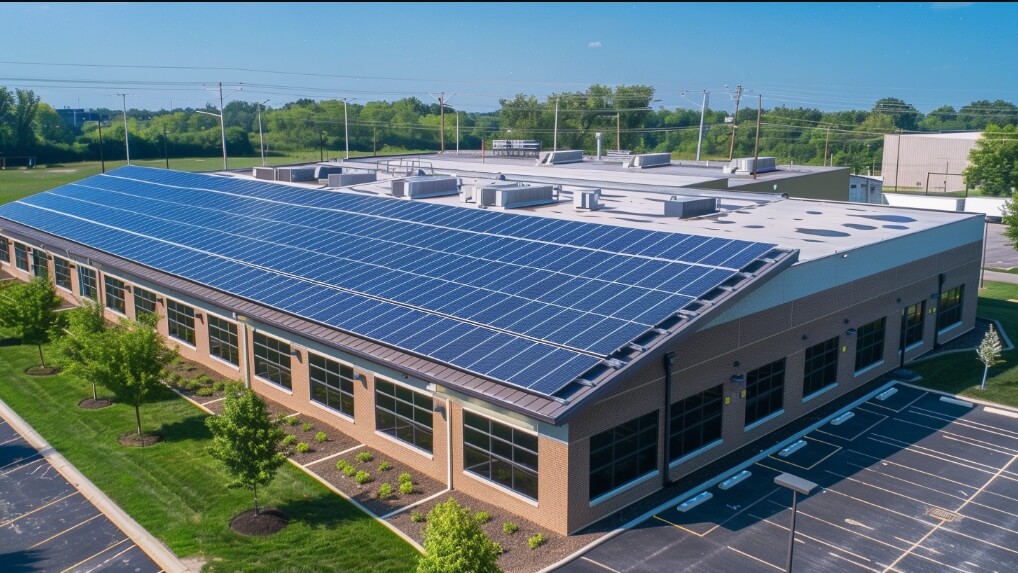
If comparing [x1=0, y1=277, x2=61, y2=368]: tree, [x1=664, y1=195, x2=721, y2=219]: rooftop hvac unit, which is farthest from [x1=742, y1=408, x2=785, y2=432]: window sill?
[x1=0, y1=277, x2=61, y2=368]: tree

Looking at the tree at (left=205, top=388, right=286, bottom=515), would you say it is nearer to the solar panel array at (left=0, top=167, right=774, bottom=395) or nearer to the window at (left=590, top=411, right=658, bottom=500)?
the solar panel array at (left=0, top=167, right=774, bottom=395)

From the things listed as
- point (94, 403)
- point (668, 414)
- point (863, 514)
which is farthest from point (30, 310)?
point (863, 514)

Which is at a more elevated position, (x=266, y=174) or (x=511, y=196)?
(x=266, y=174)

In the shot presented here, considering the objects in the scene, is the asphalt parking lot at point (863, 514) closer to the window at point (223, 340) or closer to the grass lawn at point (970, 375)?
the grass lawn at point (970, 375)

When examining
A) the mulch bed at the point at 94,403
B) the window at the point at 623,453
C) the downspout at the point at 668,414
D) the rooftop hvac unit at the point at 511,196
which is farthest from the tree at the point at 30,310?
the downspout at the point at 668,414

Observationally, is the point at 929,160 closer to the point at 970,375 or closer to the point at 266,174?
the point at 970,375

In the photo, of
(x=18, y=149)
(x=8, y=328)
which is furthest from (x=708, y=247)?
(x=18, y=149)

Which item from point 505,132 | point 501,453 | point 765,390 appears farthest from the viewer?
point 505,132
